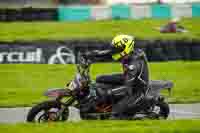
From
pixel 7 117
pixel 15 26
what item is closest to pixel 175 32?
pixel 15 26

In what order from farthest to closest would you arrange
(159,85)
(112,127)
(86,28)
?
(86,28)
(159,85)
(112,127)

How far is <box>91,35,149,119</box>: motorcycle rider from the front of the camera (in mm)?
11036

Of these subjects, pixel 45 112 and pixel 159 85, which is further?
pixel 159 85

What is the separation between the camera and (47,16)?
30422 millimetres

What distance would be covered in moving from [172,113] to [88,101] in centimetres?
232

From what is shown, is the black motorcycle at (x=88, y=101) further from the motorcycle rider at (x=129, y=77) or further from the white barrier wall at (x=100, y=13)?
the white barrier wall at (x=100, y=13)

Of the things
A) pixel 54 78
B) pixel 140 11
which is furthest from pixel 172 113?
pixel 140 11

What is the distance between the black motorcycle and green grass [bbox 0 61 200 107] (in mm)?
3291

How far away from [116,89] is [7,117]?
2419mm

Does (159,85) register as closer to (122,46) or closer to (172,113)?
(122,46)

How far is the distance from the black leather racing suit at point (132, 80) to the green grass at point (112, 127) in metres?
1.70

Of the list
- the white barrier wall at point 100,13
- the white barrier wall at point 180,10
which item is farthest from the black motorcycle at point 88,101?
the white barrier wall at point 180,10

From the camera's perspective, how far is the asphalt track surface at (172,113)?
12043 millimetres

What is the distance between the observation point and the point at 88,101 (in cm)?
1092
